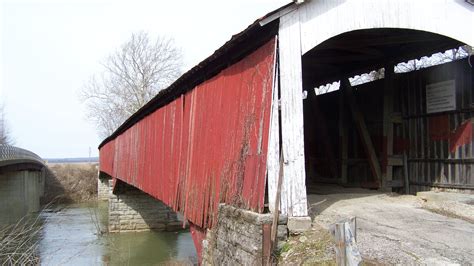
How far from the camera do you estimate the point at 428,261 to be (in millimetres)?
4086

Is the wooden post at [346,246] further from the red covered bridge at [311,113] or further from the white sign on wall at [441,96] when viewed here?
the white sign on wall at [441,96]

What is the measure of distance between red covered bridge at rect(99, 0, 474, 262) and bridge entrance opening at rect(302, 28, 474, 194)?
24 millimetres

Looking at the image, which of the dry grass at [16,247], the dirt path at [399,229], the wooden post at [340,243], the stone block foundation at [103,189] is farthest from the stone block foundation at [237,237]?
the stone block foundation at [103,189]

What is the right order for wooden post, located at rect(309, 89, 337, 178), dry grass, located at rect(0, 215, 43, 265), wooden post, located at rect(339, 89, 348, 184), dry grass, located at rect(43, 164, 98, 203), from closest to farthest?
dry grass, located at rect(0, 215, 43, 265) → wooden post, located at rect(339, 89, 348, 184) → wooden post, located at rect(309, 89, 337, 178) → dry grass, located at rect(43, 164, 98, 203)

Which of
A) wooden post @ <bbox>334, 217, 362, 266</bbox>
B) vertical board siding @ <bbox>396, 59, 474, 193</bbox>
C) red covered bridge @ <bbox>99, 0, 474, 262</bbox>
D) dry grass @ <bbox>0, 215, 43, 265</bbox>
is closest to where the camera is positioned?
wooden post @ <bbox>334, 217, 362, 266</bbox>

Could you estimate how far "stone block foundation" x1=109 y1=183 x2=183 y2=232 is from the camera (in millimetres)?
22016

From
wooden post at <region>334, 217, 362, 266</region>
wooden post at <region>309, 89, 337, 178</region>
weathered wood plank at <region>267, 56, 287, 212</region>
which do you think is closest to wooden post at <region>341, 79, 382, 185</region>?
wooden post at <region>309, 89, 337, 178</region>

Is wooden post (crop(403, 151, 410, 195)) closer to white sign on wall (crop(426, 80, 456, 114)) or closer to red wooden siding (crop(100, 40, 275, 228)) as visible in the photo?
white sign on wall (crop(426, 80, 456, 114))

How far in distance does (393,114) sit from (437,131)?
40.1 inches

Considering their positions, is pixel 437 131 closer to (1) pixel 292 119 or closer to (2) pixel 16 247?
(1) pixel 292 119

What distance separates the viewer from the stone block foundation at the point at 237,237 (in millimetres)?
5086

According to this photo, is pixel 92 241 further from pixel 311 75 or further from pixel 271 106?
pixel 271 106

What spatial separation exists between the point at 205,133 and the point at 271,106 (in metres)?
2.54

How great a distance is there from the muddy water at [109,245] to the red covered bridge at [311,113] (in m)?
5.11
